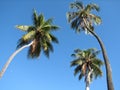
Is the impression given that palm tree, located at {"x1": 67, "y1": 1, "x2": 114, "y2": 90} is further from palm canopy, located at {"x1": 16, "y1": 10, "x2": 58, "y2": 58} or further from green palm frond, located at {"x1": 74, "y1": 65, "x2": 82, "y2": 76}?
green palm frond, located at {"x1": 74, "y1": 65, "x2": 82, "y2": 76}

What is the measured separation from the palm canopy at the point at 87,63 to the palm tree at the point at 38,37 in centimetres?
1009

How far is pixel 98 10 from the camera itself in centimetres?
3950

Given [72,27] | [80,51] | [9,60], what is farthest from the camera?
[80,51]

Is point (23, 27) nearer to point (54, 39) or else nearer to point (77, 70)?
point (54, 39)

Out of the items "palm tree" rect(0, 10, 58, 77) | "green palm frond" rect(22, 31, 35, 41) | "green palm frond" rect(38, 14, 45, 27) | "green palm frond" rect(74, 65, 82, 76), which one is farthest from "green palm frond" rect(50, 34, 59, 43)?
"green palm frond" rect(74, 65, 82, 76)

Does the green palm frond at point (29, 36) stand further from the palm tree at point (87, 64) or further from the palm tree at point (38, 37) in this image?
the palm tree at point (87, 64)

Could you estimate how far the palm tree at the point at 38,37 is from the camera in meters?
41.4

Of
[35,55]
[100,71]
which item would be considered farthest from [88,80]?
[35,55]

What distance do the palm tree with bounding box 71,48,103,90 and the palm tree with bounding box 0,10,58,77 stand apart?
10.1 meters

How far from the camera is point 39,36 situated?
42.4 metres

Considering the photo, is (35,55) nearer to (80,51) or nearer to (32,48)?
(32,48)

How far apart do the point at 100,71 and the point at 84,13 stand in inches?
666

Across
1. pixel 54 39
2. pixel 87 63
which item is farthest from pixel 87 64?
pixel 54 39

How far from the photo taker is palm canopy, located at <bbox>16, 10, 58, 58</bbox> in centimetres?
4153
